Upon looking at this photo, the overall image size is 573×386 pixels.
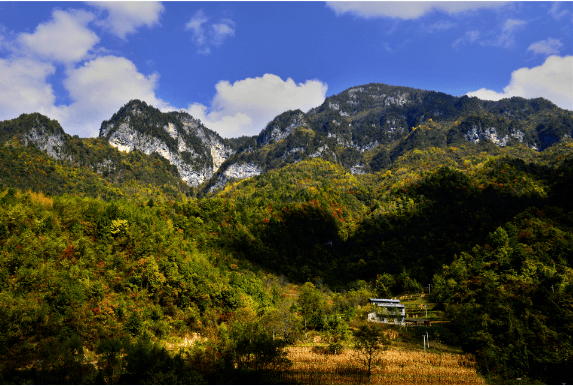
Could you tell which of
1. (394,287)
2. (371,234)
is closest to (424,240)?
(371,234)

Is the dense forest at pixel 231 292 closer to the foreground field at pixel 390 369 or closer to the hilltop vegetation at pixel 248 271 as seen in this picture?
the hilltop vegetation at pixel 248 271

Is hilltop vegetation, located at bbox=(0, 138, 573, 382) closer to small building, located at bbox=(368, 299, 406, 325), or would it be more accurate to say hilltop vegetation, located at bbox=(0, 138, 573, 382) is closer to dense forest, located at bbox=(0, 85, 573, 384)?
dense forest, located at bbox=(0, 85, 573, 384)

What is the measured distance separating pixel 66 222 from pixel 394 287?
10427 cm

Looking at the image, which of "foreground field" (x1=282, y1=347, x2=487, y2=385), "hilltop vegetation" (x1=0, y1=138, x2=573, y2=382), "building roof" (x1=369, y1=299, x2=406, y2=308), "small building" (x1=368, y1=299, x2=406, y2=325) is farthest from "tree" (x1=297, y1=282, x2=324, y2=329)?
"building roof" (x1=369, y1=299, x2=406, y2=308)

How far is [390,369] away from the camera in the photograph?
4688 cm

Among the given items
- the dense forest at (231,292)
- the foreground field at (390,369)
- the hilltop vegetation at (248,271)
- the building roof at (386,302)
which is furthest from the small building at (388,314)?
the foreground field at (390,369)

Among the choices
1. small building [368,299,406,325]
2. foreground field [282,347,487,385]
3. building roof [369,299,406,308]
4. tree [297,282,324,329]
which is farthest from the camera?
building roof [369,299,406,308]

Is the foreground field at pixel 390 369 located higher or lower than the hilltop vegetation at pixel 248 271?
lower

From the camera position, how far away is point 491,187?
6220 inches

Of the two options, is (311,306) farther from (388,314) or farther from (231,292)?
(231,292)

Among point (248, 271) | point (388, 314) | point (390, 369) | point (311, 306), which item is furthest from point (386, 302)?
point (390, 369)

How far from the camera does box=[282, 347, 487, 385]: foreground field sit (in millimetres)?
43219

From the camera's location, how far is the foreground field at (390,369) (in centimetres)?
4322

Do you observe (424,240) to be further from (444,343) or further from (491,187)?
(444,343)
